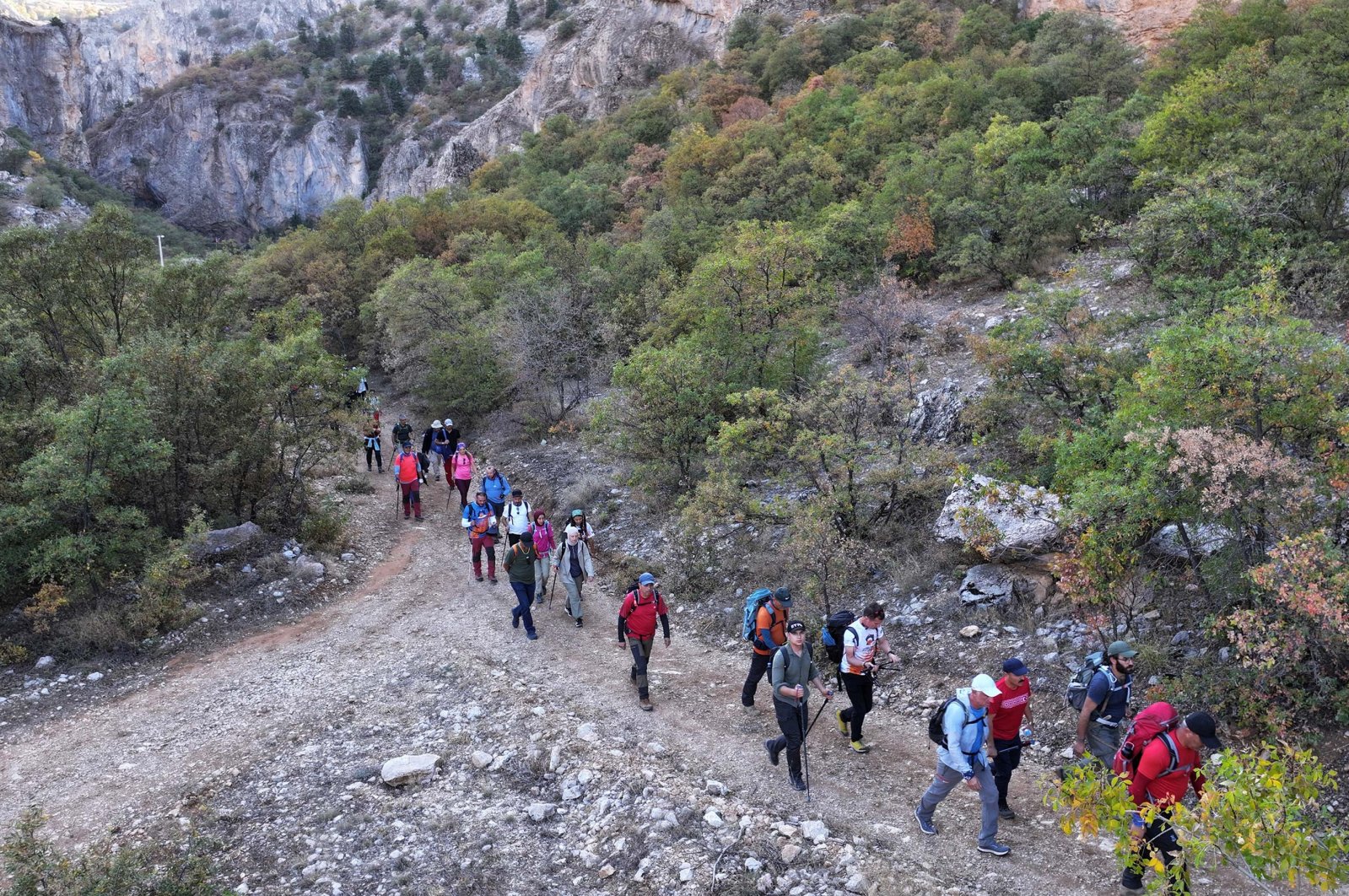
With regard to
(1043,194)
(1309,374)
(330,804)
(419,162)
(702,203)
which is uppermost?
(419,162)

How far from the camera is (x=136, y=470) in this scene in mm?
10727

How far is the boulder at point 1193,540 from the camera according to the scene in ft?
23.9

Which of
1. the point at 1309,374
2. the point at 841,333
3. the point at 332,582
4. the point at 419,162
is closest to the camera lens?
the point at 1309,374

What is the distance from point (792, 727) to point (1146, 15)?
34.3 meters

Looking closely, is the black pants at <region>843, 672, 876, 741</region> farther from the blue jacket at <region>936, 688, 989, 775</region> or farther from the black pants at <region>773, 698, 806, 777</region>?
the blue jacket at <region>936, 688, 989, 775</region>

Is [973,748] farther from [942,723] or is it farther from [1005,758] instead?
[1005,758]

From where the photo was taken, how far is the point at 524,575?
983 cm

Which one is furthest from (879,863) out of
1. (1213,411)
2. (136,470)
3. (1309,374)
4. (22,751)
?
(136,470)

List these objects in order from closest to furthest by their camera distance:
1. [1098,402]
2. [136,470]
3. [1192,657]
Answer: [1192,657] < [1098,402] < [136,470]

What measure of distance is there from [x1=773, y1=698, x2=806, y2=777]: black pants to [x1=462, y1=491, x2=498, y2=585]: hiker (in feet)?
21.0

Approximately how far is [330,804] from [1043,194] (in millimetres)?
18193

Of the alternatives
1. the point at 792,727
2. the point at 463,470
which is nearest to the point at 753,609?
the point at 792,727

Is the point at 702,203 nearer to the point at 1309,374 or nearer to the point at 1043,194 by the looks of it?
the point at 1043,194

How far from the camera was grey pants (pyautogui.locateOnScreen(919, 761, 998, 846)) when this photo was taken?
5418 millimetres
